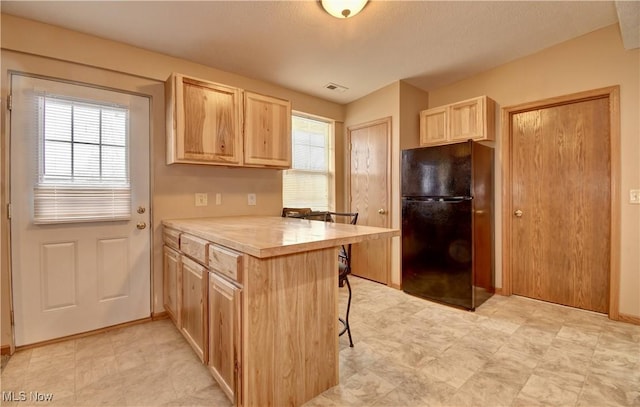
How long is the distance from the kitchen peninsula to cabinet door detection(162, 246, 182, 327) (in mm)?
495

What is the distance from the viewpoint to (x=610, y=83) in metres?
2.48

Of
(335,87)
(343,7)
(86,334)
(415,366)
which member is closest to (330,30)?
(343,7)

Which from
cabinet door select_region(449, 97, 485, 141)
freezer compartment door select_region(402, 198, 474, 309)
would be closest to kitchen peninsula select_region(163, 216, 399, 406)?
freezer compartment door select_region(402, 198, 474, 309)

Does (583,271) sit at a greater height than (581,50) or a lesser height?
lesser

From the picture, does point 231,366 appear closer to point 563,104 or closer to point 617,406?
point 617,406

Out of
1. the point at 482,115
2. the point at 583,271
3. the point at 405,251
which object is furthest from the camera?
the point at 405,251

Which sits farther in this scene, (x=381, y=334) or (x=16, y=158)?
(x=381, y=334)

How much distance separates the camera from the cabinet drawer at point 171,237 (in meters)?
2.21

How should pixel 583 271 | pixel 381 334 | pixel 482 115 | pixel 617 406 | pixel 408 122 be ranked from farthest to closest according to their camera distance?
pixel 408 122
pixel 482 115
pixel 583 271
pixel 381 334
pixel 617 406

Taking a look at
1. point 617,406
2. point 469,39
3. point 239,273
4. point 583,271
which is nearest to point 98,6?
point 239,273

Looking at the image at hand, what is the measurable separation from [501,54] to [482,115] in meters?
0.58

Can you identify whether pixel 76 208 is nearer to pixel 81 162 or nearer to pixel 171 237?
pixel 81 162

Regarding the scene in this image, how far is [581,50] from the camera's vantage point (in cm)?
261

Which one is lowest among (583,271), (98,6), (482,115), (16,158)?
(583,271)
